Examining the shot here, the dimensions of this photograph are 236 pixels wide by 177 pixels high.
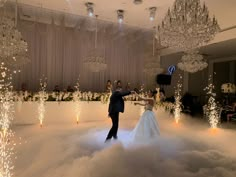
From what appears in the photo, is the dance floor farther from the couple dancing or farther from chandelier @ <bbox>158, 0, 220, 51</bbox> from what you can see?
chandelier @ <bbox>158, 0, 220, 51</bbox>

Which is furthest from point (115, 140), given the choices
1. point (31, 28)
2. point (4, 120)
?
point (31, 28)

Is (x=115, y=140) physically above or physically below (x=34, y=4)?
below

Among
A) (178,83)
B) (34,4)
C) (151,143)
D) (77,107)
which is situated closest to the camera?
(151,143)

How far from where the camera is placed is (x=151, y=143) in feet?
16.4

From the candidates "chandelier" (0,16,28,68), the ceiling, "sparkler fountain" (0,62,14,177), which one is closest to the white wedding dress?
"sparkler fountain" (0,62,14,177)

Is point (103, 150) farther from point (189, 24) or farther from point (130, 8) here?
point (130, 8)

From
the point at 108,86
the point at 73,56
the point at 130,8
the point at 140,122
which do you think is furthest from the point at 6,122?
the point at 130,8

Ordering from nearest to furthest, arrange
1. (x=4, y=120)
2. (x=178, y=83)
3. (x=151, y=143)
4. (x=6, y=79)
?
(x=151, y=143)
(x=4, y=120)
(x=6, y=79)
(x=178, y=83)

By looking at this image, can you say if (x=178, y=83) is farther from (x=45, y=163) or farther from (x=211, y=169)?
(x=45, y=163)

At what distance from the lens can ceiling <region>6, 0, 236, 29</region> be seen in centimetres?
552

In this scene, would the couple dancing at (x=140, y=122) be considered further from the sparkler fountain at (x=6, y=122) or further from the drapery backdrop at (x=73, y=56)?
the drapery backdrop at (x=73, y=56)

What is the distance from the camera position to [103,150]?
430 centimetres

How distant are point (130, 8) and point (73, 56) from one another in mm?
3489

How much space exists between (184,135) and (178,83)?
5.77m
